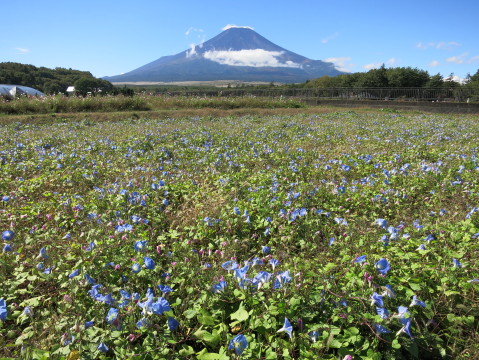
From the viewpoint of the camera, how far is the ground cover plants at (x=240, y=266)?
1845 mm

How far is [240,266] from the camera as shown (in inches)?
98.5

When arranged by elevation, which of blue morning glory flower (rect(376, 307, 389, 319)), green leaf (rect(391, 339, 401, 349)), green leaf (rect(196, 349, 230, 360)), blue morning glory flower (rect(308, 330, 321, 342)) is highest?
blue morning glory flower (rect(376, 307, 389, 319))

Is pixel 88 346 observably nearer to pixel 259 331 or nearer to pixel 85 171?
pixel 259 331

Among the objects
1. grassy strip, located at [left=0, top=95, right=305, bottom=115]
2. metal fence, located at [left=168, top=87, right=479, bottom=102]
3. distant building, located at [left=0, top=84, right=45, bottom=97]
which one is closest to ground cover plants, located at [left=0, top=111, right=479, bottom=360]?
grassy strip, located at [left=0, top=95, right=305, bottom=115]

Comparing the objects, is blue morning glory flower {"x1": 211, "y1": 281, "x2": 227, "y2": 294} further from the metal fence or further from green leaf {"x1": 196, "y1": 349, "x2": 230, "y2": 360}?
the metal fence

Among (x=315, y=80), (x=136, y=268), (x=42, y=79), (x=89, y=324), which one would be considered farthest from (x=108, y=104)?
(x=42, y=79)

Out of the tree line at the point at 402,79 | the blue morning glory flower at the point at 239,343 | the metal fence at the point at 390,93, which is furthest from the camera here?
the tree line at the point at 402,79

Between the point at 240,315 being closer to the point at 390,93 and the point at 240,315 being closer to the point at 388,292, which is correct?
the point at 388,292

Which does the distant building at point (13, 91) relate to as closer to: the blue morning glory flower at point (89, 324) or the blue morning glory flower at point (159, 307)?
the blue morning glory flower at point (89, 324)

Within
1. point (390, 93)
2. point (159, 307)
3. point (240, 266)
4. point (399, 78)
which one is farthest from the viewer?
point (399, 78)

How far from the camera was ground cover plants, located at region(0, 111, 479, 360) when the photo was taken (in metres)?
1.84

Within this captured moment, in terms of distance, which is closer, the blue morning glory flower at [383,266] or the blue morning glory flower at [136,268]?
the blue morning glory flower at [383,266]

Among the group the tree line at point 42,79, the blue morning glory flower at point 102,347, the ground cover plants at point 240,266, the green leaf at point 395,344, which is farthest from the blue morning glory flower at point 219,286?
the tree line at point 42,79

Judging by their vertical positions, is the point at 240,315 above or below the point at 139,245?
below
